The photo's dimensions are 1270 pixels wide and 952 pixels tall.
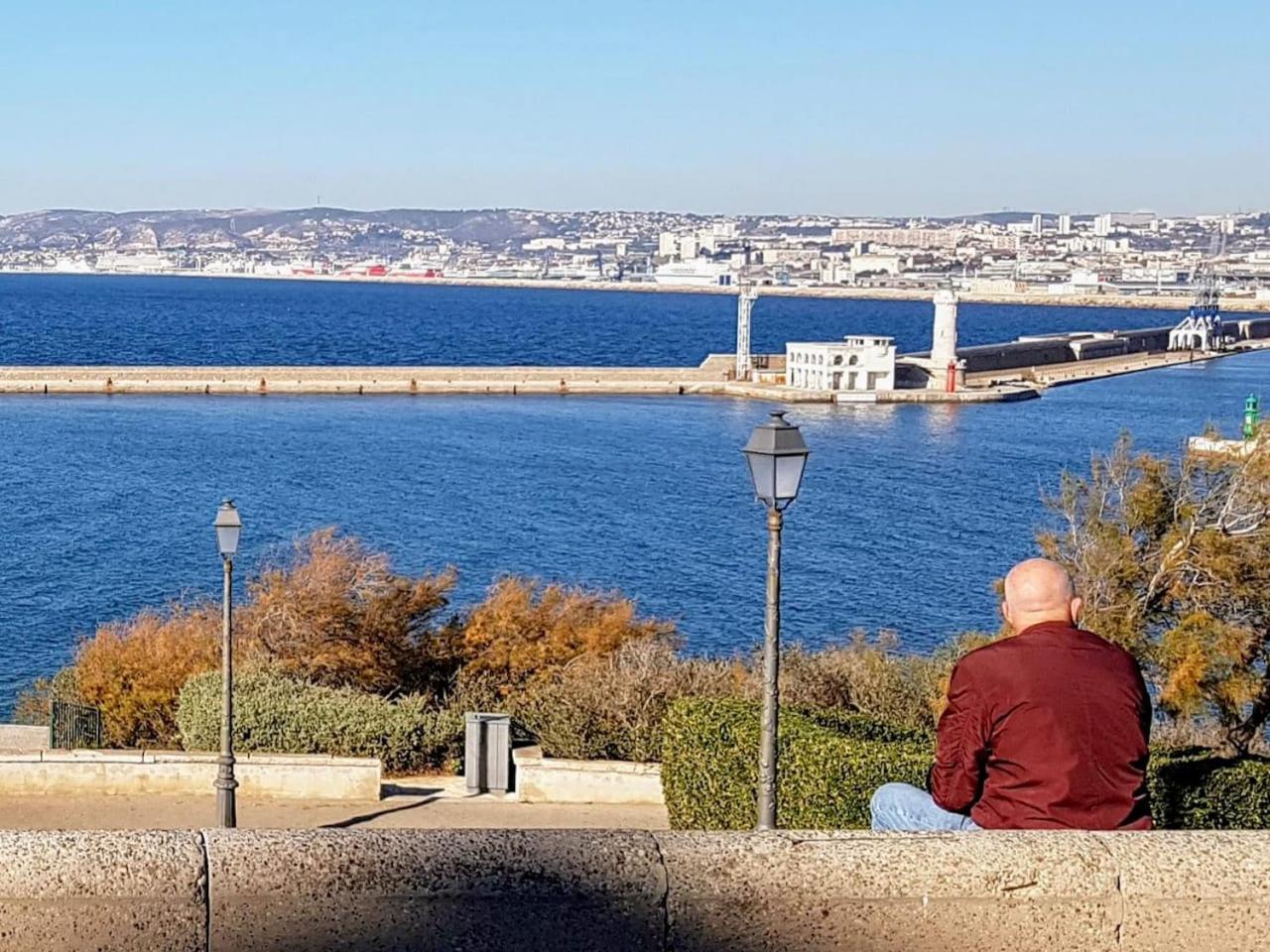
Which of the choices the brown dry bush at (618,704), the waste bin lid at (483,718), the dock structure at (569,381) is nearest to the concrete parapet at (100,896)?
the brown dry bush at (618,704)

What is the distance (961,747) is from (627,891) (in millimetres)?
1047

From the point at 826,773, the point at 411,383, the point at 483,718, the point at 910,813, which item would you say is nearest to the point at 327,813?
the point at 483,718

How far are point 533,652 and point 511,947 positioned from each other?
647 inches

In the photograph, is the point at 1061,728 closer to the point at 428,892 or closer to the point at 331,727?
the point at 428,892

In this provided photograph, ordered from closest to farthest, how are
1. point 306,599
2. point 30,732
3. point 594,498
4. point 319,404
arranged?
point 30,732
point 306,599
point 594,498
point 319,404

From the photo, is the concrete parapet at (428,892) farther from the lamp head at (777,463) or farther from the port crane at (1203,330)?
the port crane at (1203,330)

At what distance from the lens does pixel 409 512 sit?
41438 mm

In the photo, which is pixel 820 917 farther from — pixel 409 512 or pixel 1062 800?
pixel 409 512

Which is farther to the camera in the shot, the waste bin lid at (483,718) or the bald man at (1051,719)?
the waste bin lid at (483,718)

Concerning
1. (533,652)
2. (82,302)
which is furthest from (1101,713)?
(82,302)

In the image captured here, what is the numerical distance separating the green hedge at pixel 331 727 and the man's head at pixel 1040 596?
35.5 ft

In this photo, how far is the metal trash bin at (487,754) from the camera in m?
13.0

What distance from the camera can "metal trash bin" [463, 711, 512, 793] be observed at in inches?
511

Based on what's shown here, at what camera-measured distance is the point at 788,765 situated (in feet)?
28.3
